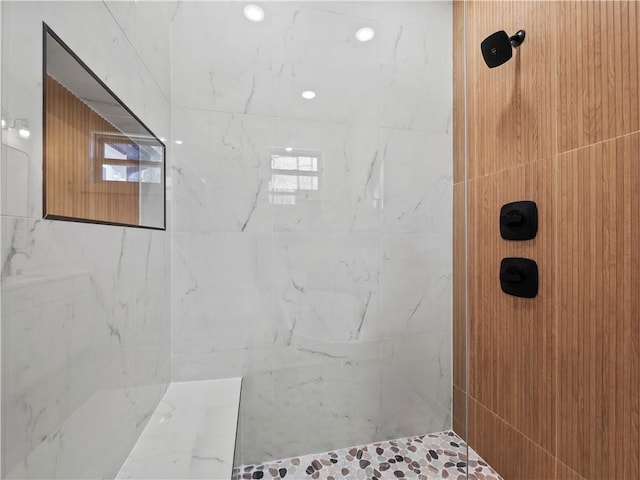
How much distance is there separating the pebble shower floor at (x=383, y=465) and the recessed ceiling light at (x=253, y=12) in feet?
6.05

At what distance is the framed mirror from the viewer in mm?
592

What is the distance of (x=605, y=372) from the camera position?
0.91 metres

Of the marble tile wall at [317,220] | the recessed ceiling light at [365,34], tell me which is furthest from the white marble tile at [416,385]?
the recessed ceiling light at [365,34]

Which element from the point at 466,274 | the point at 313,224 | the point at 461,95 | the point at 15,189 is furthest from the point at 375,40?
the point at 15,189

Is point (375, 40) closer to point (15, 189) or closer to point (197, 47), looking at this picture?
point (197, 47)

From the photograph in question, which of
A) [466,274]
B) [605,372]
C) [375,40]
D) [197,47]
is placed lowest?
[605,372]

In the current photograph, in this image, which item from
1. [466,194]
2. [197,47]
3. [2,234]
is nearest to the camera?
[2,234]

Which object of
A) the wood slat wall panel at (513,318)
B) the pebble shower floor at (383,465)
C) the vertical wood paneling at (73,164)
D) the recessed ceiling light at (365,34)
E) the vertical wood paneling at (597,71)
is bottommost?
the pebble shower floor at (383,465)

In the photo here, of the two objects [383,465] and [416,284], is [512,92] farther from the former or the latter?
[383,465]

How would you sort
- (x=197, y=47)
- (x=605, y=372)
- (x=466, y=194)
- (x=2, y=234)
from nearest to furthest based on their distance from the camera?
(x=2, y=234)
(x=605, y=372)
(x=197, y=47)
(x=466, y=194)

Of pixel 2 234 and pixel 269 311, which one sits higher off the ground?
pixel 2 234

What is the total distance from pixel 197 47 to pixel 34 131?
962 millimetres

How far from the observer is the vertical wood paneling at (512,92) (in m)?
1.08

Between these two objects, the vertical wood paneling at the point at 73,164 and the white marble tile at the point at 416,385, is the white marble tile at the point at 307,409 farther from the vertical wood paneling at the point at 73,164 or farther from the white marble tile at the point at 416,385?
the vertical wood paneling at the point at 73,164
